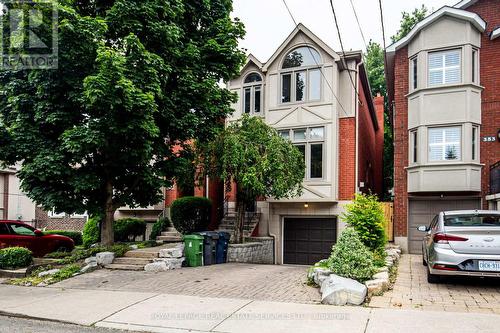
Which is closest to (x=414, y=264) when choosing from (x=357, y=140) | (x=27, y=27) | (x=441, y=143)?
(x=441, y=143)

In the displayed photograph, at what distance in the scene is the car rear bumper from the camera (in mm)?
8141

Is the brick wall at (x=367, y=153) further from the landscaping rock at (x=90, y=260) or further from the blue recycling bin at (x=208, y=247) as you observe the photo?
the landscaping rock at (x=90, y=260)

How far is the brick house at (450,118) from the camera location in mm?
14883

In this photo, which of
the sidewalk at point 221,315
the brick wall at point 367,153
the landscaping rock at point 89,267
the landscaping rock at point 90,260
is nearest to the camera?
the sidewalk at point 221,315

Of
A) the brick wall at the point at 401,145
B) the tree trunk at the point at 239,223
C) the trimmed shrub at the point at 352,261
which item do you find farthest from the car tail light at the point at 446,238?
the tree trunk at the point at 239,223

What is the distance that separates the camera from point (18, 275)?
460 inches

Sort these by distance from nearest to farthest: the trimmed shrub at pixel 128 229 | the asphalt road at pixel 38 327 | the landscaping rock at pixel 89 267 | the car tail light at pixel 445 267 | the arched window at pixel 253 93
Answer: the asphalt road at pixel 38 327 → the car tail light at pixel 445 267 → the landscaping rock at pixel 89 267 → the trimmed shrub at pixel 128 229 → the arched window at pixel 253 93

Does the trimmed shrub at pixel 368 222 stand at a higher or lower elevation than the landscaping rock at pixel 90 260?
higher

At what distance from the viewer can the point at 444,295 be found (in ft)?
27.1

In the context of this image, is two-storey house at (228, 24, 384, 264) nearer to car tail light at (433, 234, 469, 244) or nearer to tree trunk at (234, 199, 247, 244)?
tree trunk at (234, 199, 247, 244)

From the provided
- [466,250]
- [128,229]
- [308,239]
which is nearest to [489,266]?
[466,250]

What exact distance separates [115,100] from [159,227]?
913 centimetres

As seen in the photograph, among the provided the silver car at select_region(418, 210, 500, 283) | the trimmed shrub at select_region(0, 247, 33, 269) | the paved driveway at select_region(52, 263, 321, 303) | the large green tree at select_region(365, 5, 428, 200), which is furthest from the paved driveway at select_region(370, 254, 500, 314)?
the large green tree at select_region(365, 5, 428, 200)

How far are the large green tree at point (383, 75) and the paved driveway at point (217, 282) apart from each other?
62.2 feet
